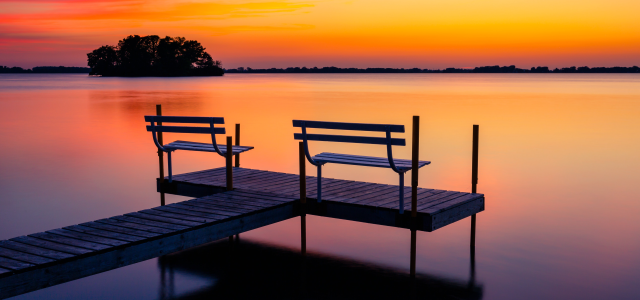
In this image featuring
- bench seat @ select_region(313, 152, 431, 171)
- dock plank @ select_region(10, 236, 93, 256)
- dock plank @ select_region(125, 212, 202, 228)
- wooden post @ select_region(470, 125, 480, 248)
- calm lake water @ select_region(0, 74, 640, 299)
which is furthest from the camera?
wooden post @ select_region(470, 125, 480, 248)

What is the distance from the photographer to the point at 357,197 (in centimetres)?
814

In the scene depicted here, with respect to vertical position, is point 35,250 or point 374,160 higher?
point 374,160

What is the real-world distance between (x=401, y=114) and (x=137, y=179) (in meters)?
21.4

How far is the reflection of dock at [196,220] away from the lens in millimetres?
5441

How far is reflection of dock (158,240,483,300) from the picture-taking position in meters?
6.82

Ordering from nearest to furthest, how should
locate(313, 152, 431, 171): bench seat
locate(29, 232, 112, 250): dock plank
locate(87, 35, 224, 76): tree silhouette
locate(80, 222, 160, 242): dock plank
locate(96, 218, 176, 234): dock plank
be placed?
locate(29, 232, 112, 250): dock plank < locate(80, 222, 160, 242): dock plank < locate(96, 218, 176, 234): dock plank < locate(313, 152, 431, 171): bench seat < locate(87, 35, 224, 76): tree silhouette

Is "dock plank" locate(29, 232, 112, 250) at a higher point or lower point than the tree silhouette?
lower

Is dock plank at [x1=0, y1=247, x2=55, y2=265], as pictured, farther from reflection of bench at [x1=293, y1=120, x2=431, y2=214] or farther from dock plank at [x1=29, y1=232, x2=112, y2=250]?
reflection of bench at [x1=293, y1=120, x2=431, y2=214]

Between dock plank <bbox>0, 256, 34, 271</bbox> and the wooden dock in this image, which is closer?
dock plank <bbox>0, 256, 34, 271</bbox>

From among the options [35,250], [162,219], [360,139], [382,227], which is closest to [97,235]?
[35,250]

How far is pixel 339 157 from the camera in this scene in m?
7.81

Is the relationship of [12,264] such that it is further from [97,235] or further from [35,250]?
[97,235]

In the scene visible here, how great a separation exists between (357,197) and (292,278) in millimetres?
1496

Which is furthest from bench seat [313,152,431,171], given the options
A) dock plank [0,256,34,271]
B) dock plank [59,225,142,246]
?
dock plank [0,256,34,271]
